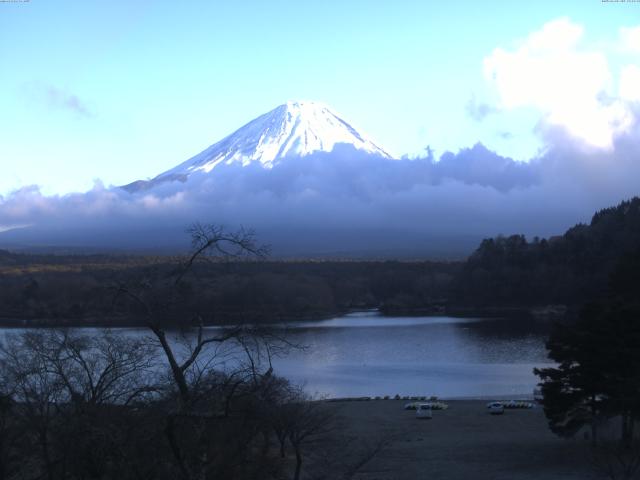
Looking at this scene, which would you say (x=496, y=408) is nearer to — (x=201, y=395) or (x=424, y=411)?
(x=424, y=411)

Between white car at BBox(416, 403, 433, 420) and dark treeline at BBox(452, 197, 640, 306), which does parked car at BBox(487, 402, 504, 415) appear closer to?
white car at BBox(416, 403, 433, 420)

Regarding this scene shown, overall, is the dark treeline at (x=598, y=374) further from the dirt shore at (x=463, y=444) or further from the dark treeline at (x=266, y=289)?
the dark treeline at (x=266, y=289)

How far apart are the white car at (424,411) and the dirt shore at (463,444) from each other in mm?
123

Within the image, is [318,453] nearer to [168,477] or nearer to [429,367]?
[168,477]

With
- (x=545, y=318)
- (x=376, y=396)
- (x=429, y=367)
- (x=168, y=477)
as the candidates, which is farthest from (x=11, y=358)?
(x=545, y=318)

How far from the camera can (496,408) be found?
594 inches

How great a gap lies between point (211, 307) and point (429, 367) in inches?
374

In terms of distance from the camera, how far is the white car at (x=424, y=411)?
14.8 metres

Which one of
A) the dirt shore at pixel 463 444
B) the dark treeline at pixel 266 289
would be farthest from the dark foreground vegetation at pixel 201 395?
the dark treeline at pixel 266 289

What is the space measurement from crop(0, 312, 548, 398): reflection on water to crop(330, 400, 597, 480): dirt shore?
211cm

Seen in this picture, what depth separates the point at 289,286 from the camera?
139 ft

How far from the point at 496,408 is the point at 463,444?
302 centimetres

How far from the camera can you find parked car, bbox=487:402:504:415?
14945 millimetres

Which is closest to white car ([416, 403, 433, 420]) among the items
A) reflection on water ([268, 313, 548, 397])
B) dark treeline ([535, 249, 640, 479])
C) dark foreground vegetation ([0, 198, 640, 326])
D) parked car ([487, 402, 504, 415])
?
parked car ([487, 402, 504, 415])
